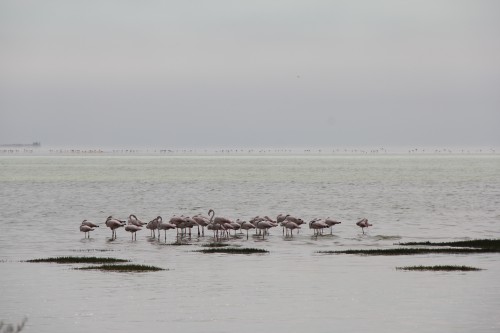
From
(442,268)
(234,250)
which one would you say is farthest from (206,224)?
(442,268)

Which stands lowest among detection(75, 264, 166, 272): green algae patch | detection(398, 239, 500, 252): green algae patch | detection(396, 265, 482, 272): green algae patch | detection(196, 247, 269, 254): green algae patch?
detection(196, 247, 269, 254): green algae patch

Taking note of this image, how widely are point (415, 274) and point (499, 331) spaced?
30.5 feet

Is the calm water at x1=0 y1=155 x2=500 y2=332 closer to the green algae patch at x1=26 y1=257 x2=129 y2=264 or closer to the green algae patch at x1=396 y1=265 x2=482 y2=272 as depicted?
the green algae patch at x1=396 y1=265 x2=482 y2=272

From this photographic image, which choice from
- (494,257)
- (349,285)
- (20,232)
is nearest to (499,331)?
(349,285)

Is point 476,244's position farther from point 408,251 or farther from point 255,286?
A: point 255,286

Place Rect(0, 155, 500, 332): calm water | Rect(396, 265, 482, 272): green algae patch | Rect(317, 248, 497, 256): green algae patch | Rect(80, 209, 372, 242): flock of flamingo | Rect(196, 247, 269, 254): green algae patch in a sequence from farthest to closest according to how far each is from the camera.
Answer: Rect(80, 209, 372, 242): flock of flamingo < Rect(196, 247, 269, 254): green algae patch < Rect(317, 248, 497, 256): green algae patch < Rect(396, 265, 482, 272): green algae patch < Rect(0, 155, 500, 332): calm water

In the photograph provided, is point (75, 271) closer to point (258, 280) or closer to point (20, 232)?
point (258, 280)

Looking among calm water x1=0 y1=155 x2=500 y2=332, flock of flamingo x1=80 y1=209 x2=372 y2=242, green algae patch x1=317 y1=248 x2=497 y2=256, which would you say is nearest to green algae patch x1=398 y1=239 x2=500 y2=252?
green algae patch x1=317 y1=248 x2=497 y2=256

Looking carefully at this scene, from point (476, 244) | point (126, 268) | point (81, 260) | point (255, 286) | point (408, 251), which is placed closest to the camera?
point (255, 286)

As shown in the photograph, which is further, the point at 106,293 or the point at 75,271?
the point at 75,271

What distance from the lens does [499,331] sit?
2142cm

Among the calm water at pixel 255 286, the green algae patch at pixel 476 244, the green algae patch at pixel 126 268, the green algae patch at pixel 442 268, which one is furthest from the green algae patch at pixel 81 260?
the green algae patch at pixel 476 244

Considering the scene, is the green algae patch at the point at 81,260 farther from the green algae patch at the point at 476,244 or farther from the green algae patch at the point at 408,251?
the green algae patch at the point at 476,244

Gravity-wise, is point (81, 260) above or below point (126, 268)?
below
